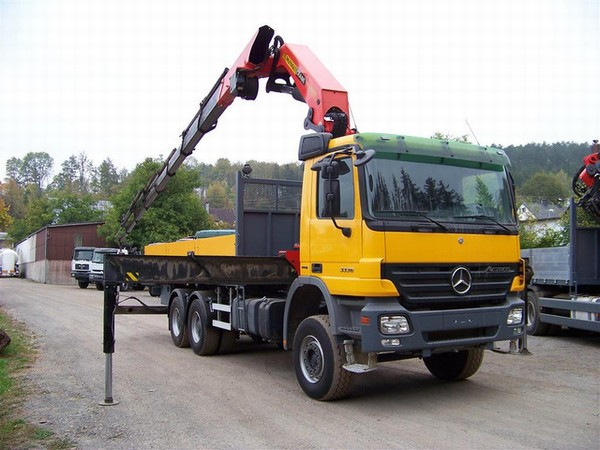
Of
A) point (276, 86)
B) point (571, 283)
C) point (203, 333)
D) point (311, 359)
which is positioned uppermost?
point (276, 86)

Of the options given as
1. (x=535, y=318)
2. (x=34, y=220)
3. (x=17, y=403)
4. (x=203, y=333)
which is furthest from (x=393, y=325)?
(x=34, y=220)

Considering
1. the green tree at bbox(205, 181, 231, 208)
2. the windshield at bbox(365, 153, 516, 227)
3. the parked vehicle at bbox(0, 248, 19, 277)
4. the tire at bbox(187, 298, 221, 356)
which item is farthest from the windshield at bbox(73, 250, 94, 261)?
the green tree at bbox(205, 181, 231, 208)

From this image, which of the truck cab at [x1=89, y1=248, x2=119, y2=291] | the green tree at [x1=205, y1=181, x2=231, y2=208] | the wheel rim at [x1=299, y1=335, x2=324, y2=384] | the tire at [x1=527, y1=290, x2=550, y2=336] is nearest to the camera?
the wheel rim at [x1=299, y1=335, x2=324, y2=384]

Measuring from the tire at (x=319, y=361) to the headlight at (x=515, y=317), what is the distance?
6.87 ft

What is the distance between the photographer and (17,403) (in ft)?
22.5

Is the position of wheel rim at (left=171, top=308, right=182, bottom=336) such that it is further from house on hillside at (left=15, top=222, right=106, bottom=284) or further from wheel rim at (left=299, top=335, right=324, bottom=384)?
house on hillside at (left=15, top=222, right=106, bottom=284)

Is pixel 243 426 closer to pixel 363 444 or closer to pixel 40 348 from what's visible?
pixel 363 444

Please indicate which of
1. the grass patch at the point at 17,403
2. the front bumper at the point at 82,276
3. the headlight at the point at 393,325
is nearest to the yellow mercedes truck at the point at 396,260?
the headlight at the point at 393,325

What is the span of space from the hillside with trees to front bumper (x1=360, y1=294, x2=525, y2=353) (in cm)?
199

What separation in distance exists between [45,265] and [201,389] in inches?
1608

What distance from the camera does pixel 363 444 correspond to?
5250mm

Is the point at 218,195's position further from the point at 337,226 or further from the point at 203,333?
the point at 337,226

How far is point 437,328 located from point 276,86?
18.0ft

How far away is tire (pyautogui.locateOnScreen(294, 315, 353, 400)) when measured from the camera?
6.52m
